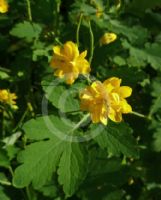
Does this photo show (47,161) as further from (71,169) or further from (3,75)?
(3,75)

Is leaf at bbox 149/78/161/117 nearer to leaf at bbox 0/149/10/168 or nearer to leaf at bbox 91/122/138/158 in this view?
leaf at bbox 91/122/138/158

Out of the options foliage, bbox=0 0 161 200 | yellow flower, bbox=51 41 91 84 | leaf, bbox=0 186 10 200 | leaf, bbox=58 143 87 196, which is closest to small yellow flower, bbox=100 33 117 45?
foliage, bbox=0 0 161 200

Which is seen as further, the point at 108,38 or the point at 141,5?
the point at 141,5

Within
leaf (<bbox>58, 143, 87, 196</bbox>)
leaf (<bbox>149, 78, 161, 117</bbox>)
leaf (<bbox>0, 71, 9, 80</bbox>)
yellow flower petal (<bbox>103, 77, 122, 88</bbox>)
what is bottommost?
leaf (<bbox>149, 78, 161, 117</bbox>)

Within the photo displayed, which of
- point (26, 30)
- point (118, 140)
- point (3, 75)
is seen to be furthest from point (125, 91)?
point (3, 75)

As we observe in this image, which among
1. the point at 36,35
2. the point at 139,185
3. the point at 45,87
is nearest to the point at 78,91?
the point at 45,87

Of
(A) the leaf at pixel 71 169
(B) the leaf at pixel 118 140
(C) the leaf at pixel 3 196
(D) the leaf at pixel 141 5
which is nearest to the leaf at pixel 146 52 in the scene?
(D) the leaf at pixel 141 5
